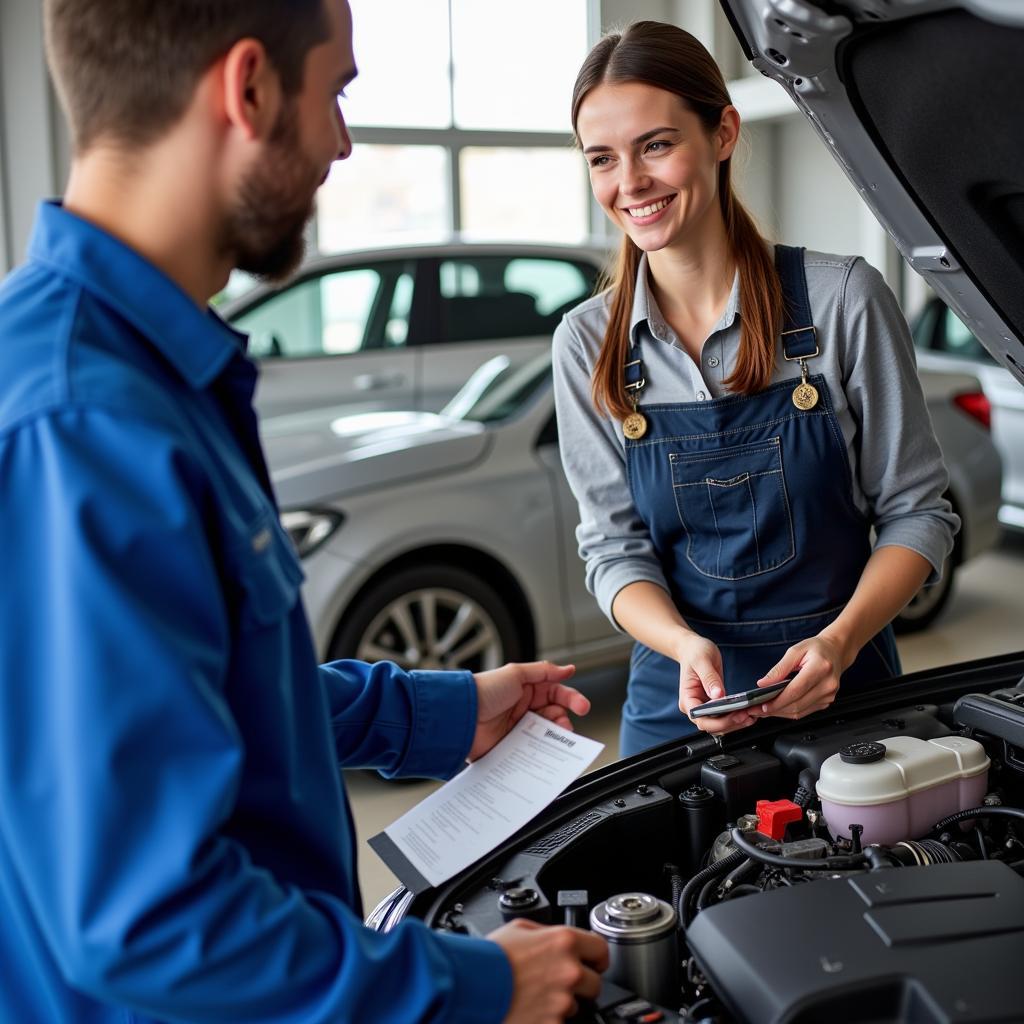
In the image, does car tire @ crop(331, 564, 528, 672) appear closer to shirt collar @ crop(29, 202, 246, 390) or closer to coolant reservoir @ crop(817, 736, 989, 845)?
coolant reservoir @ crop(817, 736, 989, 845)

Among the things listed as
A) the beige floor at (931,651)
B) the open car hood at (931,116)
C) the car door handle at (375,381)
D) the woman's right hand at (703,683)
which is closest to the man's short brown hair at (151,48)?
the open car hood at (931,116)

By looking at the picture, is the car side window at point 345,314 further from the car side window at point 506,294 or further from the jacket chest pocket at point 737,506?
the jacket chest pocket at point 737,506

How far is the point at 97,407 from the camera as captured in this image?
30.8 inches

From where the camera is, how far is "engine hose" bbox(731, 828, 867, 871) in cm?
120

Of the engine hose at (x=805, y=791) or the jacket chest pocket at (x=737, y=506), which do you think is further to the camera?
the jacket chest pocket at (x=737, y=506)

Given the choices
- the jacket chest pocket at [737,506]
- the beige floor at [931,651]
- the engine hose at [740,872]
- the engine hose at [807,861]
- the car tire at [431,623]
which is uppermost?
the jacket chest pocket at [737,506]

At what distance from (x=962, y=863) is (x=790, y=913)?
8.0 inches

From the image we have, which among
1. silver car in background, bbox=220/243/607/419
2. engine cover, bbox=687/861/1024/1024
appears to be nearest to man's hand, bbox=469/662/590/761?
engine cover, bbox=687/861/1024/1024

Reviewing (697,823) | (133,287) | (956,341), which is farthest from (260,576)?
(956,341)

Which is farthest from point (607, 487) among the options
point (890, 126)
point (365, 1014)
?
point (365, 1014)

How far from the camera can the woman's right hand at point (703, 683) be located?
153cm

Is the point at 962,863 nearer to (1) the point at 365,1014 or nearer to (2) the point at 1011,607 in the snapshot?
(1) the point at 365,1014

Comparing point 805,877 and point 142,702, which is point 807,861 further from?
point 142,702

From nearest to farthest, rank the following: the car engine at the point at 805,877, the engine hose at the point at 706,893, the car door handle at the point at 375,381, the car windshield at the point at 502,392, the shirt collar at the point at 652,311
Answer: the car engine at the point at 805,877
the engine hose at the point at 706,893
the shirt collar at the point at 652,311
the car windshield at the point at 502,392
the car door handle at the point at 375,381
